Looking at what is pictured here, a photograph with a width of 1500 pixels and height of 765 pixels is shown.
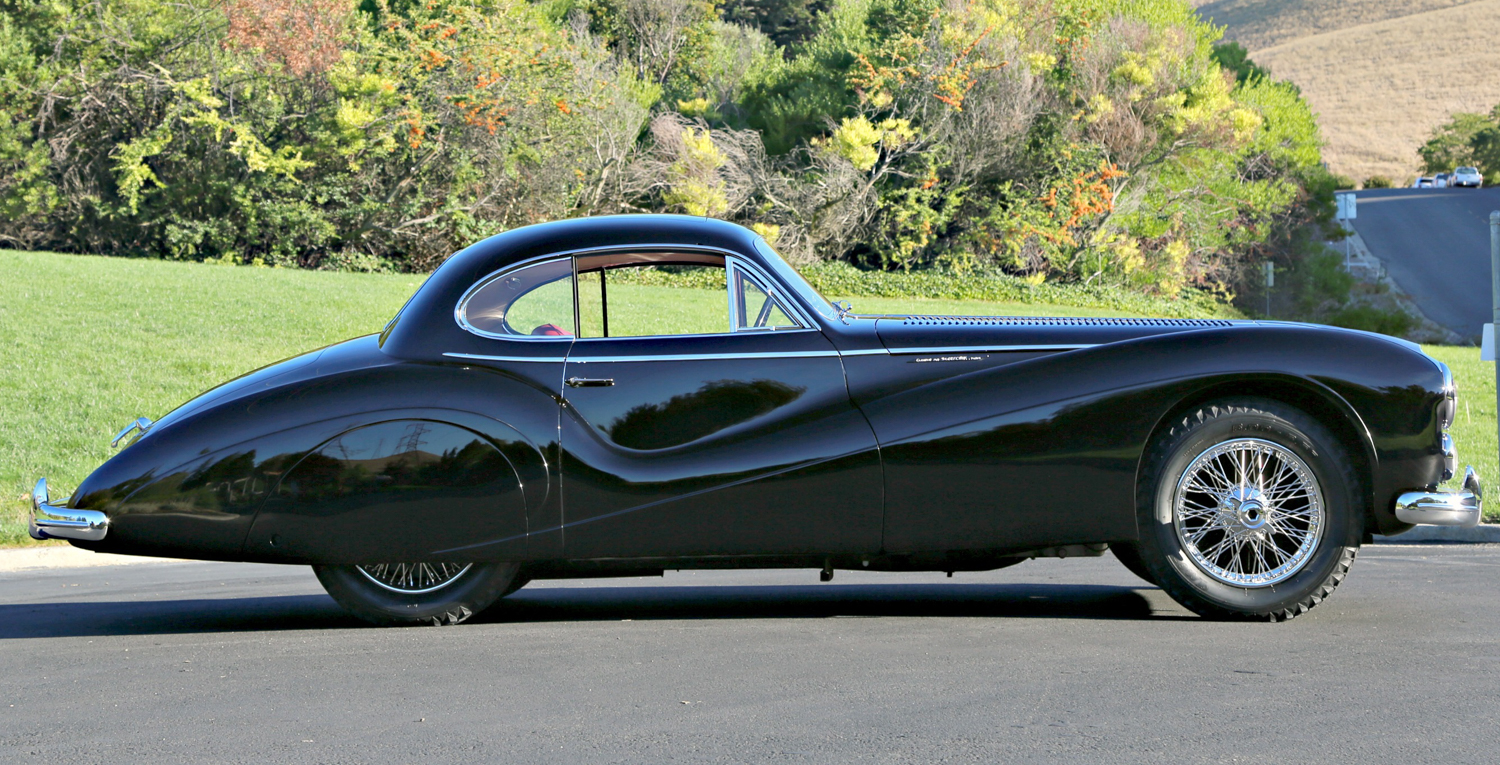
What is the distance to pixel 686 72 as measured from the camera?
51188 millimetres

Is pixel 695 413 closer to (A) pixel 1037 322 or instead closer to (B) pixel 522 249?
(B) pixel 522 249

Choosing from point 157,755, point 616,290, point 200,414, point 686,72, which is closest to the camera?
point 157,755

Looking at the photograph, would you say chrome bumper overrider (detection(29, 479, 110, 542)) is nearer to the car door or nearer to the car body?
the car door

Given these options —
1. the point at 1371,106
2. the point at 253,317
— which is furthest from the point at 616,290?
the point at 1371,106

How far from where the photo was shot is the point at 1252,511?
5191 millimetres

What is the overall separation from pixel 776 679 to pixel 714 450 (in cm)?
105

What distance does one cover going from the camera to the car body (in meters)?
81.8

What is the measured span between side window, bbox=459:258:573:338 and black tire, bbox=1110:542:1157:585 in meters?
2.55

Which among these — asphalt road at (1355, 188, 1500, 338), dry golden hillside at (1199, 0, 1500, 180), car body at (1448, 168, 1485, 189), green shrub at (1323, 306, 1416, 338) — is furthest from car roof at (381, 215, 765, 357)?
dry golden hillside at (1199, 0, 1500, 180)

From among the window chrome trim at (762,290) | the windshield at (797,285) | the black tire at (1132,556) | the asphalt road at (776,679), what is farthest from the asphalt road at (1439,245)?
the window chrome trim at (762,290)

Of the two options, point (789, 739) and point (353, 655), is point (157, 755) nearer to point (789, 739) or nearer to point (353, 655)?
point (353, 655)

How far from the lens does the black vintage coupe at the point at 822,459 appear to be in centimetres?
512

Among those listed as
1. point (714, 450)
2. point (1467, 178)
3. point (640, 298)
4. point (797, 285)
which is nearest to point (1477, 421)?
point (797, 285)

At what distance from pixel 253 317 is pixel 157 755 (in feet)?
60.6
